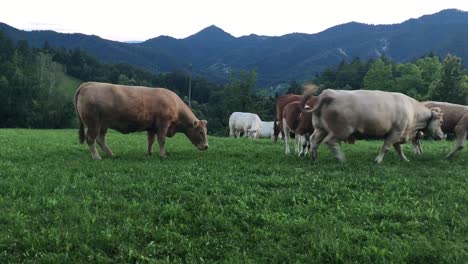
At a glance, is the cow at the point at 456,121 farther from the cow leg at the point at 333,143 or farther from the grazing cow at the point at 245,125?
the grazing cow at the point at 245,125

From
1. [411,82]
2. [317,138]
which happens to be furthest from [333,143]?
[411,82]

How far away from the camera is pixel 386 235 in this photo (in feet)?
22.2

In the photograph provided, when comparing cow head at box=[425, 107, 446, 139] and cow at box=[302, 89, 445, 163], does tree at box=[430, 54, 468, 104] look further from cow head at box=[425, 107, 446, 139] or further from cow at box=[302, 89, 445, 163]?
cow at box=[302, 89, 445, 163]

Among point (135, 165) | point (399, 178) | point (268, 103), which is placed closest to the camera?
point (399, 178)

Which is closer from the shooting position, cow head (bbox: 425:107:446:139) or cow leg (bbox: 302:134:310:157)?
cow head (bbox: 425:107:446:139)

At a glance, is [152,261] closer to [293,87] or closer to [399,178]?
[399,178]

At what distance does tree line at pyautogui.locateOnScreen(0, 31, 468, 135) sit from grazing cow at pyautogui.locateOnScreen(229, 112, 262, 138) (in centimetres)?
4113

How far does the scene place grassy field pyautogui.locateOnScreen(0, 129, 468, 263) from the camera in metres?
6.12

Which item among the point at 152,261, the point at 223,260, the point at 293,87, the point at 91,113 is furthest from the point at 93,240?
the point at 293,87

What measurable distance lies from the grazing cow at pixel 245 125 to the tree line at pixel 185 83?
41127 millimetres

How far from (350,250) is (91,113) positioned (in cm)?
962

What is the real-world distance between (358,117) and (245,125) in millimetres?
32207

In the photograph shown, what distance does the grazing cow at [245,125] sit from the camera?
44625 mm

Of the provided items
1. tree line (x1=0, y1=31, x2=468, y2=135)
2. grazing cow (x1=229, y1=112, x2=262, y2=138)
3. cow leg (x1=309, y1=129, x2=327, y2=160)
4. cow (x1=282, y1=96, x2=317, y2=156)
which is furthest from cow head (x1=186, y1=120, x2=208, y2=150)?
tree line (x1=0, y1=31, x2=468, y2=135)
